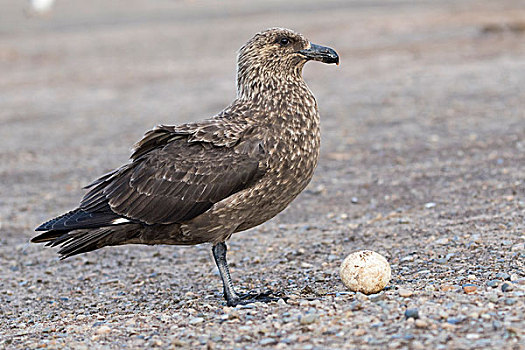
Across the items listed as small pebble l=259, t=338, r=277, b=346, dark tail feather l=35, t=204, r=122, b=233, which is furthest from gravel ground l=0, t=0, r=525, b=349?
dark tail feather l=35, t=204, r=122, b=233

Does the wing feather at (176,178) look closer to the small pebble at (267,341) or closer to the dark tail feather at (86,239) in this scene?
the dark tail feather at (86,239)

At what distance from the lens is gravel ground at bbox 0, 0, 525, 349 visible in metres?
4.70

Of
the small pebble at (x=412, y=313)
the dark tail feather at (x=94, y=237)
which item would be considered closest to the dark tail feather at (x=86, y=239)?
the dark tail feather at (x=94, y=237)

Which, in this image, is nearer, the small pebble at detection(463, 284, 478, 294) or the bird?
the small pebble at detection(463, 284, 478, 294)

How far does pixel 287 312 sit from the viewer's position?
4.89 metres

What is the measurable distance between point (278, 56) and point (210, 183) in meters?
1.22

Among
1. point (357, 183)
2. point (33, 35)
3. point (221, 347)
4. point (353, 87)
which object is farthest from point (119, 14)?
point (221, 347)

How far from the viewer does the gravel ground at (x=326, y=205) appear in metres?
4.70

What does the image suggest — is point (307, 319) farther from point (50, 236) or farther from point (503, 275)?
point (50, 236)

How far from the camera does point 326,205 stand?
842cm

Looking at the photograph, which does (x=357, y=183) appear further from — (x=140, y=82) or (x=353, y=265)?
(x=140, y=82)

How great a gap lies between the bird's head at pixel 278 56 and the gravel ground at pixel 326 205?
1574 millimetres

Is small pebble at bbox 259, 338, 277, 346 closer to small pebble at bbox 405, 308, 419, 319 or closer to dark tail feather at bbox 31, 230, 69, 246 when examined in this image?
small pebble at bbox 405, 308, 419, 319

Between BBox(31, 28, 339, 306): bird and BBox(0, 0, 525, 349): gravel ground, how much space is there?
56 centimetres
